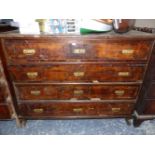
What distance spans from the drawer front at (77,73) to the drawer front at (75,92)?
3.3 inches

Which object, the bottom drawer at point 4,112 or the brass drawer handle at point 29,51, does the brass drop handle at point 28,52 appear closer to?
the brass drawer handle at point 29,51

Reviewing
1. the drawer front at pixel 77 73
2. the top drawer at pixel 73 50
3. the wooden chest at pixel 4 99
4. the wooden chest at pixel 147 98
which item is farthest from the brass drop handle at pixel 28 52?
the wooden chest at pixel 147 98

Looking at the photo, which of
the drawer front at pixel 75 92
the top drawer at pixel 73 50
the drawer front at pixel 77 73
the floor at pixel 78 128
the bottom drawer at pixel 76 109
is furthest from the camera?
the floor at pixel 78 128

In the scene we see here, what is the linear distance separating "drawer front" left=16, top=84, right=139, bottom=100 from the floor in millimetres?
437

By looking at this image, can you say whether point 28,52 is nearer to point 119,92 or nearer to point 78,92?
point 78,92

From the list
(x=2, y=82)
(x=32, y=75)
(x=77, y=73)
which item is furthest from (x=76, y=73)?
(x=2, y=82)

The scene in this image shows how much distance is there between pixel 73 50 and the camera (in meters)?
1.35

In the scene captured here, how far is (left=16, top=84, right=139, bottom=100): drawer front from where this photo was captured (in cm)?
158

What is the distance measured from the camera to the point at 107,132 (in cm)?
185

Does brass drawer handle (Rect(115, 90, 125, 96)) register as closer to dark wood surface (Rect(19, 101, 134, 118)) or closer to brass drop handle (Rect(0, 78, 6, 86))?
dark wood surface (Rect(19, 101, 134, 118))

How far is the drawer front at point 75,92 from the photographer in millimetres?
1583

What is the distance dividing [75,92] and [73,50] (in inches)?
17.8

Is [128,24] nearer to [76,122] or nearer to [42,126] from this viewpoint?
[76,122]
